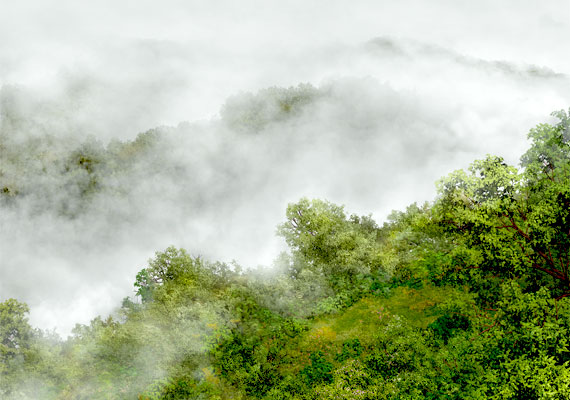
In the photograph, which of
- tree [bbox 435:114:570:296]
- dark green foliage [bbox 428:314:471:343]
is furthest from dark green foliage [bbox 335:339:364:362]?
tree [bbox 435:114:570:296]

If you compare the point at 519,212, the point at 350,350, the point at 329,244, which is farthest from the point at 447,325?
the point at 329,244

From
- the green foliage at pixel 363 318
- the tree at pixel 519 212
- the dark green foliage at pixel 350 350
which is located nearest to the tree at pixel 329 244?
the green foliage at pixel 363 318

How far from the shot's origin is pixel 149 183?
8100cm

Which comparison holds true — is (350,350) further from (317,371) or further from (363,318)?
(363,318)

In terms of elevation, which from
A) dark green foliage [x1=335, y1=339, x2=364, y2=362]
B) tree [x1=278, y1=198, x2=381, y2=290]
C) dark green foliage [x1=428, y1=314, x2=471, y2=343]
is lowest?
dark green foliage [x1=428, y1=314, x2=471, y2=343]

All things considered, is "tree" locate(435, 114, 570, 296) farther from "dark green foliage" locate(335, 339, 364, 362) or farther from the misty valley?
"dark green foliage" locate(335, 339, 364, 362)

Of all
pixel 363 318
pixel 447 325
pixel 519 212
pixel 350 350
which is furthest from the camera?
pixel 363 318

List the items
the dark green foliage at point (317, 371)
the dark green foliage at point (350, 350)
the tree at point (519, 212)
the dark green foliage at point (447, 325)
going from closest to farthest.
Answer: the tree at point (519, 212)
the dark green foliage at point (447, 325)
the dark green foliage at point (317, 371)
the dark green foliage at point (350, 350)

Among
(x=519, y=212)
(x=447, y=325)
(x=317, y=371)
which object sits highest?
(x=519, y=212)

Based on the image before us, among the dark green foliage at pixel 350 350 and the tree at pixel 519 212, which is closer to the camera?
the tree at pixel 519 212

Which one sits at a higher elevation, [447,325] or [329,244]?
[329,244]

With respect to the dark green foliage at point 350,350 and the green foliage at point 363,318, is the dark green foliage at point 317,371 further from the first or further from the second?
the dark green foliage at point 350,350

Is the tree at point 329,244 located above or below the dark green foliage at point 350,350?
above

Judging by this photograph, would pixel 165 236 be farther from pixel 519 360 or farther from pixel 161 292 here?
pixel 519 360
